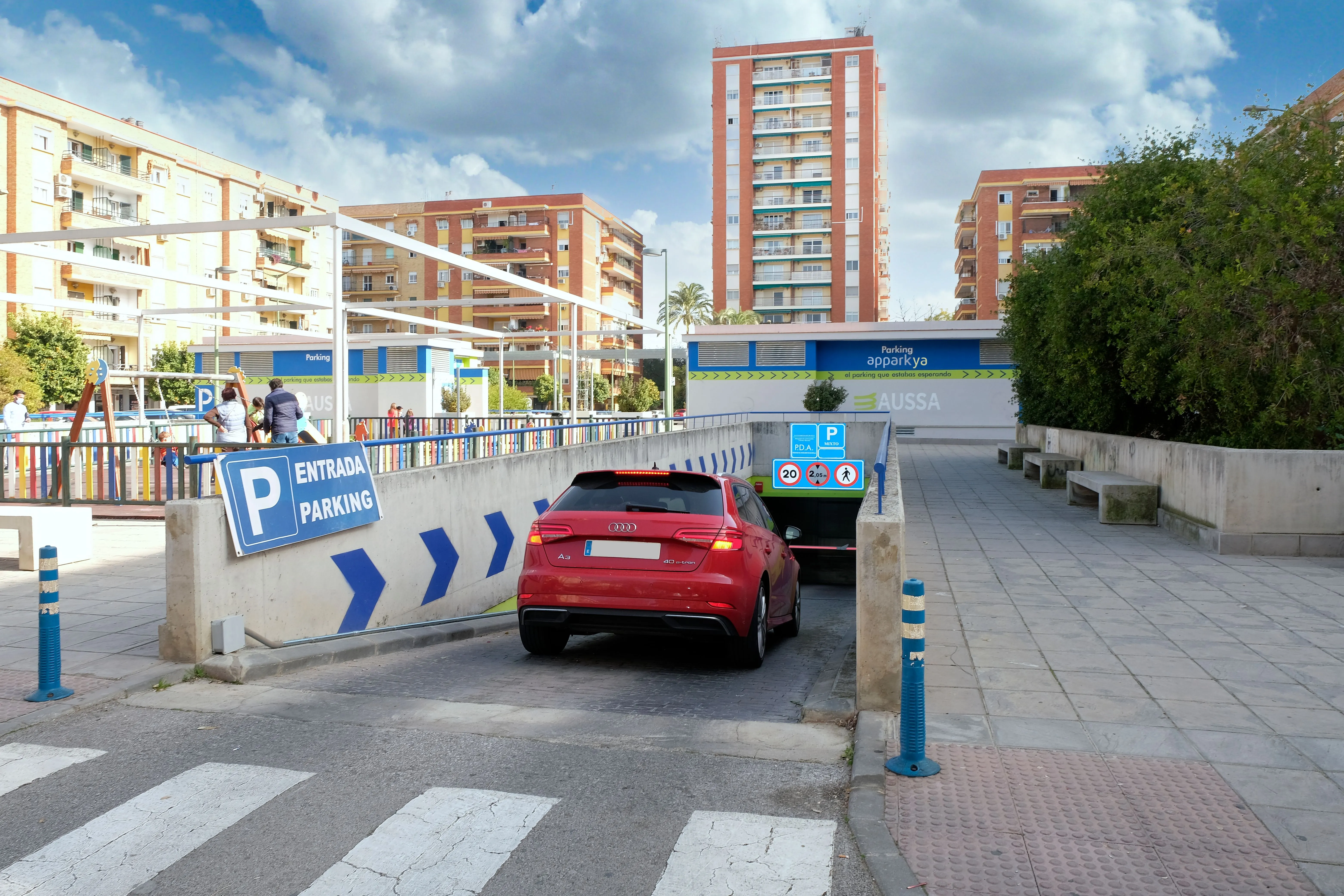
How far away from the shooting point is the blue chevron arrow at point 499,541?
11.7 m

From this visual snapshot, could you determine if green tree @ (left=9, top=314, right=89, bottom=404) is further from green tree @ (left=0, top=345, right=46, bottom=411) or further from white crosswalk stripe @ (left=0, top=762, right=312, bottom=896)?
white crosswalk stripe @ (left=0, top=762, right=312, bottom=896)

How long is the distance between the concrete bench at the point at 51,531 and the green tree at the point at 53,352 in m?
43.1

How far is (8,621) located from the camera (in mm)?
7750

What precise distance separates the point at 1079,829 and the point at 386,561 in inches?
261

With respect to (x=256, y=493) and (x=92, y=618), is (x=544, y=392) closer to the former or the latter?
(x=92, y=618)

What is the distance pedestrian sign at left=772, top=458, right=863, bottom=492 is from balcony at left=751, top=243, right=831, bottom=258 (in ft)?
173

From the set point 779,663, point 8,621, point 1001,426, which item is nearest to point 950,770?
point 779,663


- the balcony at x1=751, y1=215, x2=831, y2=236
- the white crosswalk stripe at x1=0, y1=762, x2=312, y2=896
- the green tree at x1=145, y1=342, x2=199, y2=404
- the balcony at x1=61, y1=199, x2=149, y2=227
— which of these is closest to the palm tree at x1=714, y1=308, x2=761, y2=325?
the balcony at x1=751, y1=215, x2=831, y2=236

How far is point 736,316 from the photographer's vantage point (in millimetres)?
82188

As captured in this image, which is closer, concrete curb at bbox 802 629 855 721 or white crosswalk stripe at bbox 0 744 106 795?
white crosswalk stripe at bbox 0 744 106 795

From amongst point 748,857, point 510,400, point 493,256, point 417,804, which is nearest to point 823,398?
point 510,400

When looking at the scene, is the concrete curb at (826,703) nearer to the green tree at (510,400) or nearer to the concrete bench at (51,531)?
the concrete bench at (51,531)

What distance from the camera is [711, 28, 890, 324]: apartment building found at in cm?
8100

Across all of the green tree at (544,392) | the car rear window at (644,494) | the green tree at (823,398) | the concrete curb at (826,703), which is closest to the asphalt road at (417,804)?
the concrete curb at (826,703)
